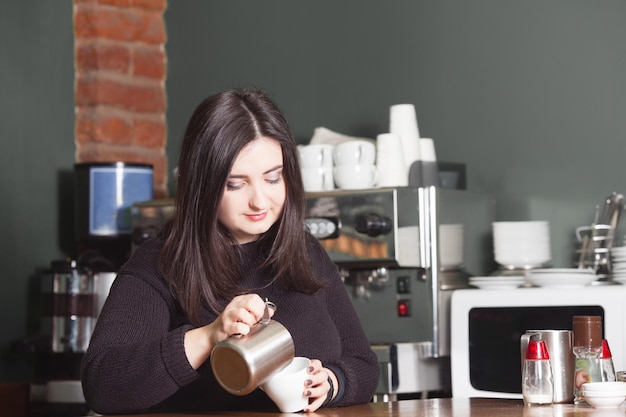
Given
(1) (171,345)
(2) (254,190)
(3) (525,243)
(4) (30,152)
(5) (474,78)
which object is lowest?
(1) (171,345)

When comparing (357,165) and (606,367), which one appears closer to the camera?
(606,367)

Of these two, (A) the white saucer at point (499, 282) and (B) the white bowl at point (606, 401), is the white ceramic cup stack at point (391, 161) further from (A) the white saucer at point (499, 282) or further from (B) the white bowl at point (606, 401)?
(B) the white bowl at point (606, 401)

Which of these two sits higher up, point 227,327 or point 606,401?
point 227,327

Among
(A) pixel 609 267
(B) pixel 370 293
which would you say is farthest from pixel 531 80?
(B) pixel 370 293

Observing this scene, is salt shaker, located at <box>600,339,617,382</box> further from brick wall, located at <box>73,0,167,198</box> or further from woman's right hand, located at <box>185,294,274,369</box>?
brick wall, located at <box>73,0,167,198</box>

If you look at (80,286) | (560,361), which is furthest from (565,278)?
(80,286)

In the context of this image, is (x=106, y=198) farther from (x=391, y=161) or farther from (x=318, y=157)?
(x=391, y=161)

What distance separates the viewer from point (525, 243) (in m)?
2.95

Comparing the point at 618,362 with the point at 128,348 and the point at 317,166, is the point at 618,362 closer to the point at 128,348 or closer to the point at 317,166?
the point at 317,166

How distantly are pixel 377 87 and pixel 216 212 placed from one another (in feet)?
5.48

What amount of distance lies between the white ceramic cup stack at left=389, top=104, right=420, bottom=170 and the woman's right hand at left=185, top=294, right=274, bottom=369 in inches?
55.6

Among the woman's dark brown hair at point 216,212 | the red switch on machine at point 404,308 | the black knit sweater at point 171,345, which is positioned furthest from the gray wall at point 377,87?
the woman's dark brown hair at point 216,212

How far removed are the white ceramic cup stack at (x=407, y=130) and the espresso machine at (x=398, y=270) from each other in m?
0.18

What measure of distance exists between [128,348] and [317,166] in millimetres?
1331
